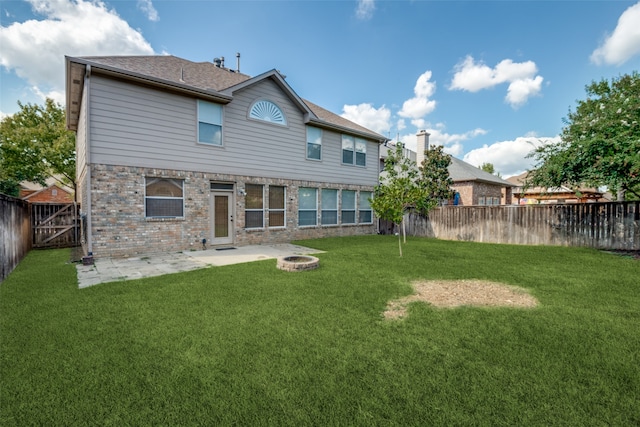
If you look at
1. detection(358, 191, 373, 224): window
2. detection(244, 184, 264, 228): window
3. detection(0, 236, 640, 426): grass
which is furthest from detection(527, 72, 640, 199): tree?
detection(244, 184, 264, 228): window

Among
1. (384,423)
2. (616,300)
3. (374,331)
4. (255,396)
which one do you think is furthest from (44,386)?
(616,300)

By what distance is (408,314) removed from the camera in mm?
3893

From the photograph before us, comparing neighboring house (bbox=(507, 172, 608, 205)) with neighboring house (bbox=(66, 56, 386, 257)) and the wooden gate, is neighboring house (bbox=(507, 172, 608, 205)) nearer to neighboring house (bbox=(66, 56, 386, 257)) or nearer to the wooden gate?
neighboring house (bbox=(66, 56, 386, 257))

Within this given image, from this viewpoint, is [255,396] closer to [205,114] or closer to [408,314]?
[408,314]

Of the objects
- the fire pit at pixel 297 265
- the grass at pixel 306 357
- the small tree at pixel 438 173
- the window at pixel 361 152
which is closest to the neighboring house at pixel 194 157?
the window at pixel 361 152

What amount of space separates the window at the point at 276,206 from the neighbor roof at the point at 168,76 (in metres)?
3.51

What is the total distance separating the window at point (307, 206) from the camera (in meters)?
12.5

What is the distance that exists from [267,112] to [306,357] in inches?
408

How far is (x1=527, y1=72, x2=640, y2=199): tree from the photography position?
7660 mm

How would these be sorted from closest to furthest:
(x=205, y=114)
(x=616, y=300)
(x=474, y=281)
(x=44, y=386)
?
(x=44, y=386) < (x=616, y=300) < (x=474, y=281) < (x=205, y=114)

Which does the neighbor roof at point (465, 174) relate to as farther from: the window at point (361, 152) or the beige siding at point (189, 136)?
the beige siding at point (189, 136)

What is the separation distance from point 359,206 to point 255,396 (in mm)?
12989

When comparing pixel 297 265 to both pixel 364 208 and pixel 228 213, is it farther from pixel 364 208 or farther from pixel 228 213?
pixel 364 208

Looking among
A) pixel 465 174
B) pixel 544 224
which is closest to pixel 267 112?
pixel 544 224
